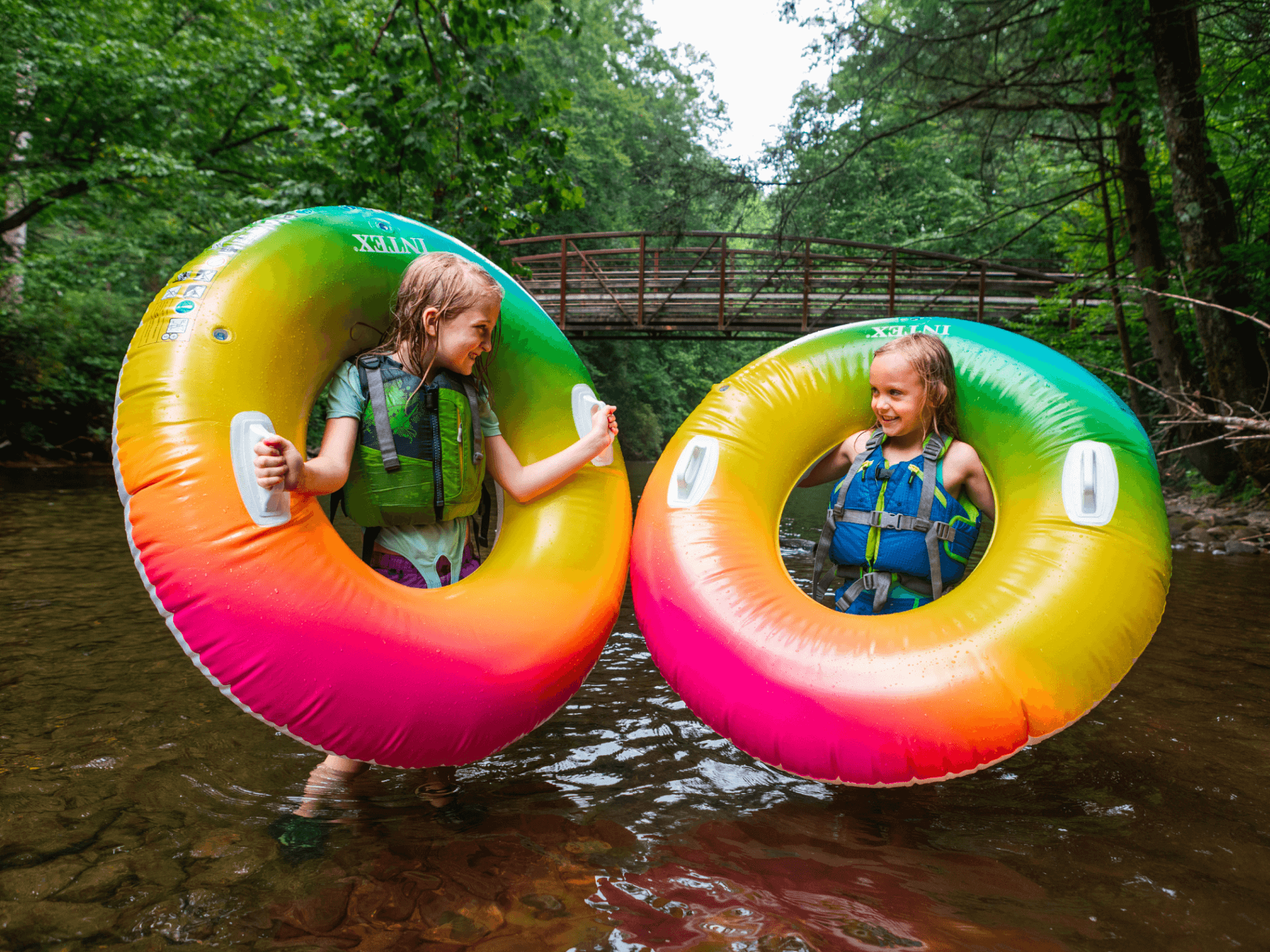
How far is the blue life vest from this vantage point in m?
2.12

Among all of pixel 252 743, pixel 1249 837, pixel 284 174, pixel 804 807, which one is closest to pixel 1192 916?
pixel 1249 837

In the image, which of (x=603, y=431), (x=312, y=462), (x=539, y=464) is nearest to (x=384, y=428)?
(x=312, y=462)

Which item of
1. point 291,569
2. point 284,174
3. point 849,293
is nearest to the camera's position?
point 291,569

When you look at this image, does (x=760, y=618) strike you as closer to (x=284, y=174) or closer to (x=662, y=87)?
(x=284, y=174)

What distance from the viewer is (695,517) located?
215cm

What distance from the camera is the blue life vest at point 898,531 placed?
212cm

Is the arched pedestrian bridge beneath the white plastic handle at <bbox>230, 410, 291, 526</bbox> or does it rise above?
above

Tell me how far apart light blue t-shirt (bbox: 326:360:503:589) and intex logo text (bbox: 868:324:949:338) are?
3.95ft

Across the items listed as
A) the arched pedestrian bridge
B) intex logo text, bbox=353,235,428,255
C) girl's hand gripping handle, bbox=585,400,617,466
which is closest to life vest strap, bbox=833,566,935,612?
girl's hand gripping handle, bbox=585,400,617,466

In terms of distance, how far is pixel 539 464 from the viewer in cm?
221

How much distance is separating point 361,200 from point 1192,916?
16.3ft

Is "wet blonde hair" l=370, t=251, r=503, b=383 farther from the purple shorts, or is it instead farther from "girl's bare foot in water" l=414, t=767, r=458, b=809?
"girl's bare foot in water" l=414, t=767, r=458, b=809

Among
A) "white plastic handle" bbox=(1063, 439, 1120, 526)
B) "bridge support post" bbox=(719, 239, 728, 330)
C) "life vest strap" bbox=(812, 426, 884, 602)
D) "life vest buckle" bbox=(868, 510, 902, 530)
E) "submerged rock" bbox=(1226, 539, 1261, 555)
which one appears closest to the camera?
"white plastic handle" bbox=(1063, 439, 1120, 526)

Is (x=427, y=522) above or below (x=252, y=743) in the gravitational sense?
above
